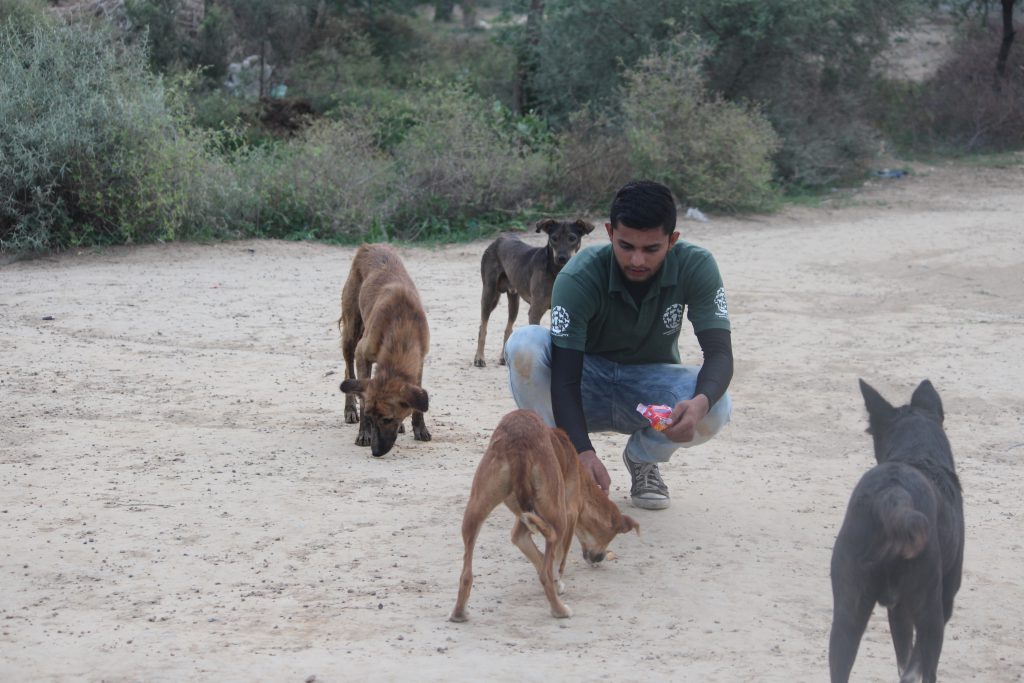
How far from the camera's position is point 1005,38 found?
1041 inches

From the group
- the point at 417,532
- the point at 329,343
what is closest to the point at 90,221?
the point at 329,343

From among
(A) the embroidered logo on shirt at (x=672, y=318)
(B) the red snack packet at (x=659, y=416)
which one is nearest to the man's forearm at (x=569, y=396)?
(B) the red snack packet at (x=659, y=416)

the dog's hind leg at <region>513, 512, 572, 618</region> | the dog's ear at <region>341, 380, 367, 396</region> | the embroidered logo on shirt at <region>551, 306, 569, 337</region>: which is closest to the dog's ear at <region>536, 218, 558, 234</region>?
the dog's ear at <region>341, 380, 367, 396</region>

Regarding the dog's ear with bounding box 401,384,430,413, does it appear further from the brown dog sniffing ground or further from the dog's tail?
the dog's tail

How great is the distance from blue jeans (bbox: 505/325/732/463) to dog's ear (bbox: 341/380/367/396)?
1391 mm

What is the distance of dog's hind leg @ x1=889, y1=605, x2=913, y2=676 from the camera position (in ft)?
11.6

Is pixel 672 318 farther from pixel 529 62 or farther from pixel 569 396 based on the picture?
pixel 529 62

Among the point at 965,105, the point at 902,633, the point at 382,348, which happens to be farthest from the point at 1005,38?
the point at 902,633

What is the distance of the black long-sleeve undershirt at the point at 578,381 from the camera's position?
4.95 meters

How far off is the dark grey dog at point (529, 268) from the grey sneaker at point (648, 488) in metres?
3.41

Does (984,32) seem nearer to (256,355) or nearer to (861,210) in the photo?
(861,210)

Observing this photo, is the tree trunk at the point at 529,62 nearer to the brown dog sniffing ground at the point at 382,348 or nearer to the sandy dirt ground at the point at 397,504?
the sandy dirt ground at the point at 397,504

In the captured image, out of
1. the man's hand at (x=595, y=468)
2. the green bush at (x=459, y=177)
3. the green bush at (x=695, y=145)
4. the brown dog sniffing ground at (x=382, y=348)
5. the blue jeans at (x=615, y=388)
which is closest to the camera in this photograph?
the man's hand at (x=595, y=468)

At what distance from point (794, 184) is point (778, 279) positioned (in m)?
8.43
